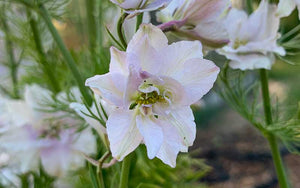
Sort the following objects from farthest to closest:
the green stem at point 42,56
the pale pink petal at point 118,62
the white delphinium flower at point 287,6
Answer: the green stem at point 42,56, the white delphinium flower at point 287,6, the pale pink petal at point 118,62

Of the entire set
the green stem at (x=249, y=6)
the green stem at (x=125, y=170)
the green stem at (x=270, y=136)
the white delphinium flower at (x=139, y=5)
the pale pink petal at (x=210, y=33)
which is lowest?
the green stem at (x=270, y=136)

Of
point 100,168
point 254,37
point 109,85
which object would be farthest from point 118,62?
point 254,37

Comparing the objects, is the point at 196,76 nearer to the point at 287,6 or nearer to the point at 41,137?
the point at 287,6

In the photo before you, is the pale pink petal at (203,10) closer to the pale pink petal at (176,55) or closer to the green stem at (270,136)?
the pale pink petal at (176,55)

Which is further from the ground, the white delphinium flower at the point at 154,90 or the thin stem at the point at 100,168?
the white delphinium flower at the point at 154,90

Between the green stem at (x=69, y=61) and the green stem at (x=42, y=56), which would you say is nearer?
the green stem at (x=69, y=61)

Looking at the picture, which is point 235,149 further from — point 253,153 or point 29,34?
point 29,34

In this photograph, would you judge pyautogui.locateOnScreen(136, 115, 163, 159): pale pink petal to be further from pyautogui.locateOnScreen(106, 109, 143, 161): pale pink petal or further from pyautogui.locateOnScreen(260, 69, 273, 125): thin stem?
pyautogui.locateOnScreen(260, 69, 273, 125): thin stem

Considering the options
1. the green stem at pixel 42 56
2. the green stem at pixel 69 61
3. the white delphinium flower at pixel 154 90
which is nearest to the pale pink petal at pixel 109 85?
the white delphinium flower at pixel 154 90

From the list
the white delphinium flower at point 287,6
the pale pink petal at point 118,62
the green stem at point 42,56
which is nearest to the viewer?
the pale pink petal at point 118,62
